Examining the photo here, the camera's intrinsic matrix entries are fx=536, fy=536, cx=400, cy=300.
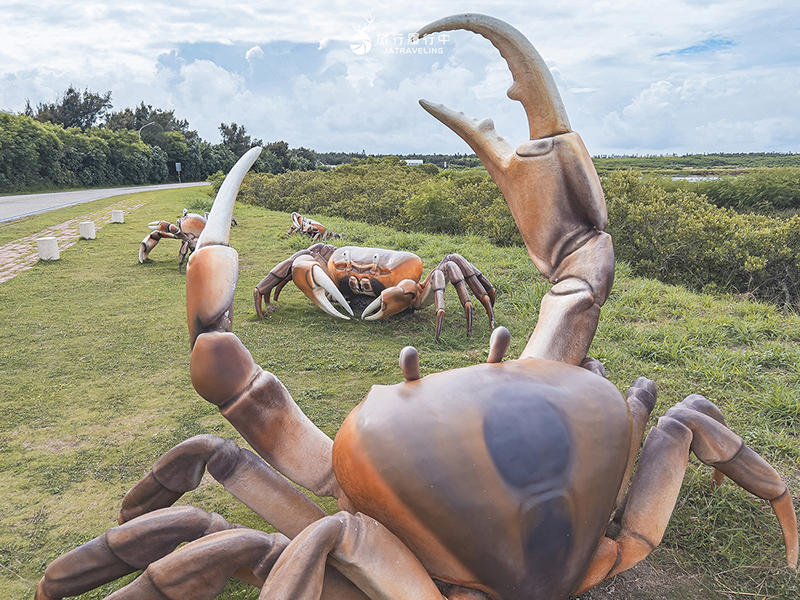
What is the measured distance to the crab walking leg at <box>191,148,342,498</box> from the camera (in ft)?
4.60

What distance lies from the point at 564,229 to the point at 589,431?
75cm

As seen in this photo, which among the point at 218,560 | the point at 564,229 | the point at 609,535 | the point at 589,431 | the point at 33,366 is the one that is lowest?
the point at 33,366

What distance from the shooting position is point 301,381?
170 inches

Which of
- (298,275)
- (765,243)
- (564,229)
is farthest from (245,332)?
(765,243)

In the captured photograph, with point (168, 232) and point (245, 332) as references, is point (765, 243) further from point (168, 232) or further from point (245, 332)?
point (168, 232)

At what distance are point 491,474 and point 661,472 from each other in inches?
26.6

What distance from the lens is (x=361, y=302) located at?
6.31 meters

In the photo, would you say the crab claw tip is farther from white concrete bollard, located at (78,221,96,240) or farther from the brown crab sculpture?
white concrete bollard, located at (78,221,96,240)

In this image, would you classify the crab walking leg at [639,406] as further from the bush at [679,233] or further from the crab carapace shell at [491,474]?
the bush at [679,233]

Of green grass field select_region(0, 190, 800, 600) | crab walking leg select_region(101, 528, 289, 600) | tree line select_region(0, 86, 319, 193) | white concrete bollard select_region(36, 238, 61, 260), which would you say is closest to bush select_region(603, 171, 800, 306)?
green grass field select_region(0, 190, 800, 600)

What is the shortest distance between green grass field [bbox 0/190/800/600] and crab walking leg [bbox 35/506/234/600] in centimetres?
68

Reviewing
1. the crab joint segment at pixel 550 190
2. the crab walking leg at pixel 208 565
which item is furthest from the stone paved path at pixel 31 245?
the crab joint segment at pixel 550 190

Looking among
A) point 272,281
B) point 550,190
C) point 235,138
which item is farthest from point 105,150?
point 550,190

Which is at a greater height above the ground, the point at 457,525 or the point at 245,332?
the point at 457,525
